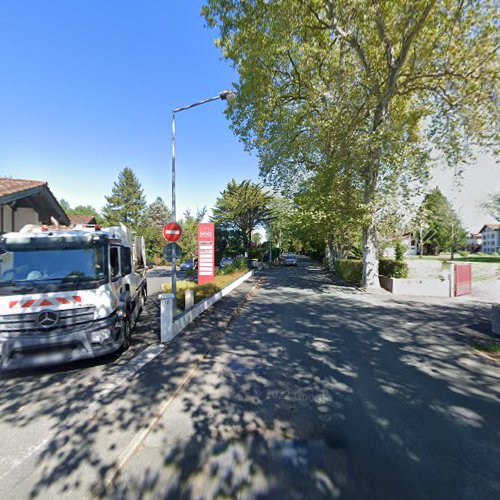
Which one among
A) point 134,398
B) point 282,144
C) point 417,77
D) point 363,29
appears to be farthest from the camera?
point 282,144

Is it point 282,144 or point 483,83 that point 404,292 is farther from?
point 282,144

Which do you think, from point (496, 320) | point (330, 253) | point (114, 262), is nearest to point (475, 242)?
point (330, 253)

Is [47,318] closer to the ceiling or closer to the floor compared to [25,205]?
closer to the floor

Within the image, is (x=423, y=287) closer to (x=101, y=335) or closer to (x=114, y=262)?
(x=114, y=262)

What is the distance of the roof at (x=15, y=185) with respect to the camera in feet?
26.1

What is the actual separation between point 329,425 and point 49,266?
523 cm

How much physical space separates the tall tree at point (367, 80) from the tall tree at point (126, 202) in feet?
141

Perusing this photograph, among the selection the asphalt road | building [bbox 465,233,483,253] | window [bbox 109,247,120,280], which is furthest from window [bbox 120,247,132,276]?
building [bbox 465,233,483,253]

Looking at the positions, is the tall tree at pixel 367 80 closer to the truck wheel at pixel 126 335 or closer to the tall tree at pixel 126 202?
the truck wheel at pixel 126 335

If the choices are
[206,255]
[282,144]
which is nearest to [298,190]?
[282,144]

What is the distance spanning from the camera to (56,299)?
14.2 feet

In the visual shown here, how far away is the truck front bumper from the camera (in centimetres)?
412

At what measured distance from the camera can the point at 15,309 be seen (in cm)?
418

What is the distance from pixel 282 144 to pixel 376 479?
15.7m
